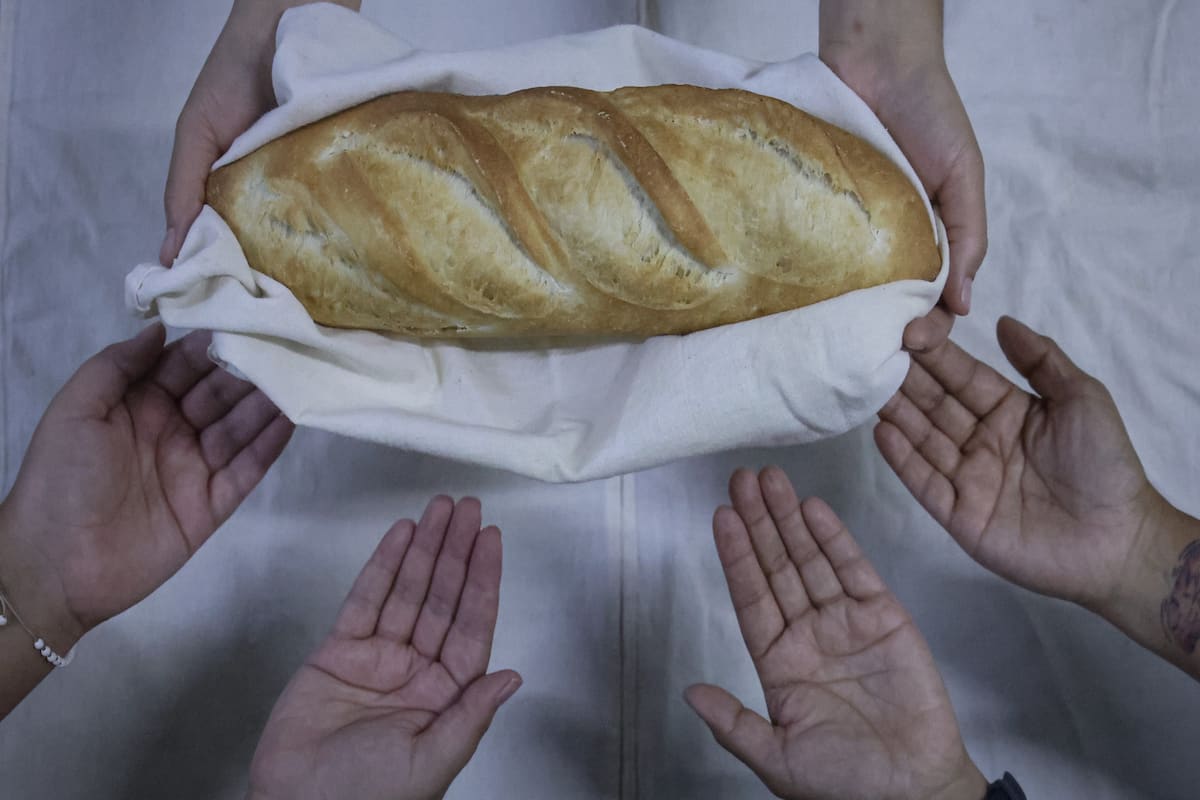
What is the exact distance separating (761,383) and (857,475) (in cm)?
36

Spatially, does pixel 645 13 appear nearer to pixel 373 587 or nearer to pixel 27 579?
pixel 373 587

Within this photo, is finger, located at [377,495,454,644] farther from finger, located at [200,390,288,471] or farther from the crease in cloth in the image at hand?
the crease in cloth

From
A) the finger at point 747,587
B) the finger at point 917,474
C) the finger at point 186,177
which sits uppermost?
the finger at point 186,177

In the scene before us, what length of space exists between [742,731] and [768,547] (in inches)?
7.7

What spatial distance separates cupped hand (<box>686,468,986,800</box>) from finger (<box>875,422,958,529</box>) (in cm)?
11

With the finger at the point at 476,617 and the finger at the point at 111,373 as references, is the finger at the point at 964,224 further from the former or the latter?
the finger at the point at 111,373

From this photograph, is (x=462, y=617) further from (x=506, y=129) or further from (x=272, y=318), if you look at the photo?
(x=506, y=129)

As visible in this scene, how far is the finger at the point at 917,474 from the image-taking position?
94cm

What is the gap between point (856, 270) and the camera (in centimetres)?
83

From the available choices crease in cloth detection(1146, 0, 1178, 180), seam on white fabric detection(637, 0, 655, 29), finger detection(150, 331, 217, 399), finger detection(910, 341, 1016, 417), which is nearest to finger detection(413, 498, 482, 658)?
finger detection(150, 331, 217, 399)

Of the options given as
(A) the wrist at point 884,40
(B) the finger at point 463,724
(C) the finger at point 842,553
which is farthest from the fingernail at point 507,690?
(A) the wrist at point 884,40

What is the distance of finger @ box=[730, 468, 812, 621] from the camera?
2.97ft

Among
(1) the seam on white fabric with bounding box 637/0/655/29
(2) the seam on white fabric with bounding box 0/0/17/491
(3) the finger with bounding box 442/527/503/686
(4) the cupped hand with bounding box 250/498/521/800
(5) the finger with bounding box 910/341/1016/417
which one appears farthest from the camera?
(1) the seam on white fabric with bounding box 637/0/655/29

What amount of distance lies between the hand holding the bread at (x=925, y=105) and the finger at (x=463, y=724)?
0.50 meters
